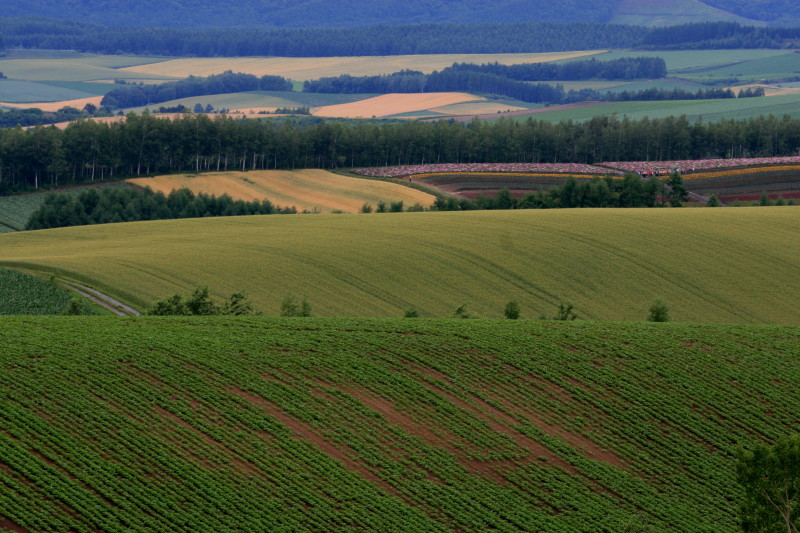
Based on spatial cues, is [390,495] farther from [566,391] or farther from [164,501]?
[566,391]

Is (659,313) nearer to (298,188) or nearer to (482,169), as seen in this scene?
(298,188)

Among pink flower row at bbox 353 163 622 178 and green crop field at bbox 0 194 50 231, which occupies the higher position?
pink flower row at bbox 353 163 622 178

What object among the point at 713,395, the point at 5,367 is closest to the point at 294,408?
the point at 5,367

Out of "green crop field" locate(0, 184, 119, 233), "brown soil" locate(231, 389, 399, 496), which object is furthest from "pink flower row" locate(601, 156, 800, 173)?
"brown soil" locate(231, 389, 399, 496)

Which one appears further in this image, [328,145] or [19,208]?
[328,145]

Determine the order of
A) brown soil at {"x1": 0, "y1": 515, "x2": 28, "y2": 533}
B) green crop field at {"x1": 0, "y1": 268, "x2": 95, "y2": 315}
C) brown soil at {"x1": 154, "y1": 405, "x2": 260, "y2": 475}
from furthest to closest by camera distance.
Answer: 1. green crop field at {"x1": 0, "y1": 268, "x2": 95, "y2": 315}
2. brown soil at {"x1": 154, "y1": 405, "x2": 260, "y2": 475}
3. brown soil at {"x1": 0, "y1": 515, "x2": 28, "y2": 533}

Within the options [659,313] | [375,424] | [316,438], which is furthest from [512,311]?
[316,438]

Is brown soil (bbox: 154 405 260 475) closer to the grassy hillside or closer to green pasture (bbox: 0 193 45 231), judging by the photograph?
the grassy hillside

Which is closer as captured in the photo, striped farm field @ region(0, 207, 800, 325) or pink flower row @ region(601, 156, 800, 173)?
striped farm field @ region(0, 207, 800, 325)
